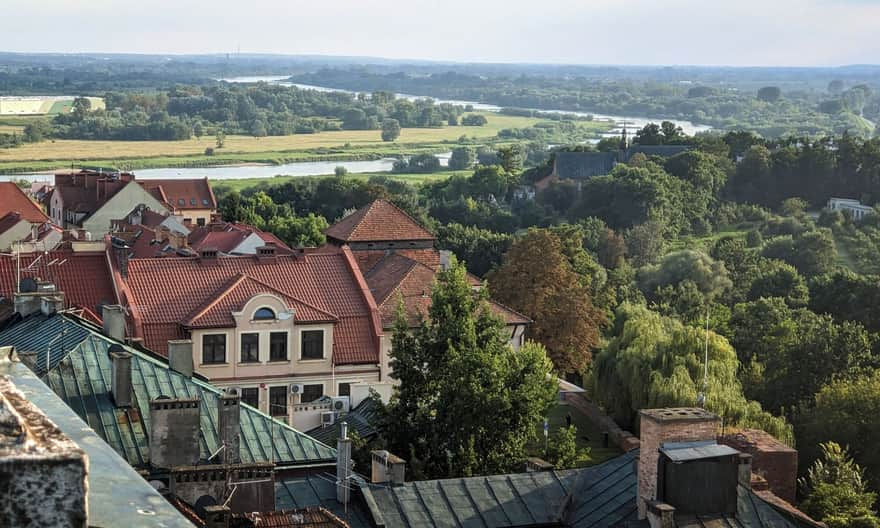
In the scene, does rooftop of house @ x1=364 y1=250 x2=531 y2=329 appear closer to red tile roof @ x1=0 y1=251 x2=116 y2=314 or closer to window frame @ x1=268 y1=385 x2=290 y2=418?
window frame @ x1=268 y1=385 x2=290 y2=418

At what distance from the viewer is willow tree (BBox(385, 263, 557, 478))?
28.1 metres

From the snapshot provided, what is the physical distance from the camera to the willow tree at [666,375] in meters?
41.6

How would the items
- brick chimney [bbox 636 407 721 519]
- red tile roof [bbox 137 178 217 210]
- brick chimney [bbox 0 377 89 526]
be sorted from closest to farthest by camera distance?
brick chimney [bbox 0 377 89 526]
brick chimney [bbox 636 407 721 519]
red tile roof [bbox 137 178 217 210]

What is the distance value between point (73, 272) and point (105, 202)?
44247 mm

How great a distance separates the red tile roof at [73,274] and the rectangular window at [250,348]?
12.0ft

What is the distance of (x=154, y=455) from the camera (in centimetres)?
2158

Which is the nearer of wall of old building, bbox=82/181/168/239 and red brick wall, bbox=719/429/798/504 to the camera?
red brick wall, bbox=719/429/798/504

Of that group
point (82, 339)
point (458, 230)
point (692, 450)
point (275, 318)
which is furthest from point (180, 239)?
point (458, 230)

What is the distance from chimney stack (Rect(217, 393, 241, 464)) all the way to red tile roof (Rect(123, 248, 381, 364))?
47.3 ft

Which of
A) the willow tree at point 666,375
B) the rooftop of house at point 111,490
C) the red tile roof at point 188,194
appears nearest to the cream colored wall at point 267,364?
the willow tree at point 666,375

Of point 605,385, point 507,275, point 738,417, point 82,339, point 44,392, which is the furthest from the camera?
point 507,275

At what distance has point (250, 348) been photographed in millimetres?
37469

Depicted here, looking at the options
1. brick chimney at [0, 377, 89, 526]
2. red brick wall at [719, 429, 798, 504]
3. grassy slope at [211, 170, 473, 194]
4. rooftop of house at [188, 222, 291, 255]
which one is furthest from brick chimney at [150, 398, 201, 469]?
grassy slope at [211, 170, 473, 194]

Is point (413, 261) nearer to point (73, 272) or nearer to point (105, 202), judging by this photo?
point (73, 272)
